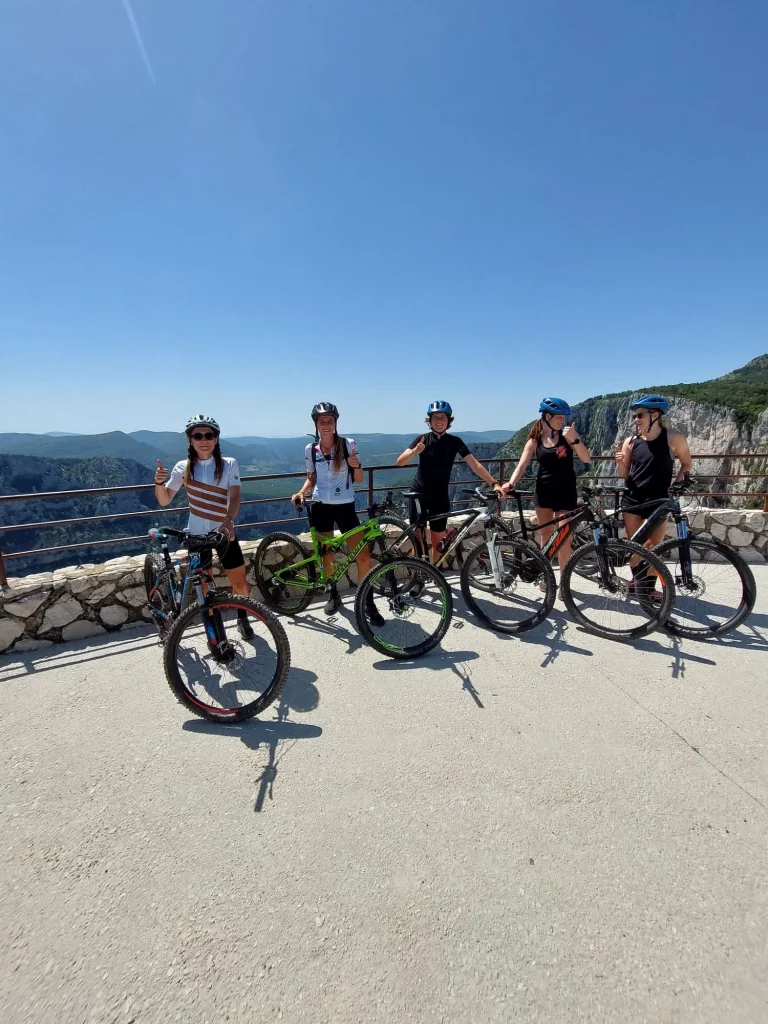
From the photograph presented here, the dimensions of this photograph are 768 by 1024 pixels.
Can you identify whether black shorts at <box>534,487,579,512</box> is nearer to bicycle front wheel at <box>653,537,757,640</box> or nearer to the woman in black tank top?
the woman in black tank top

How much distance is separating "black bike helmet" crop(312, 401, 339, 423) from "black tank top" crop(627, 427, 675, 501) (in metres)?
3.00

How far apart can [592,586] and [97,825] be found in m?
4.75

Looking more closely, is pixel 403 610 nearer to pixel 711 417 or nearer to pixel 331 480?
pixel 331 480

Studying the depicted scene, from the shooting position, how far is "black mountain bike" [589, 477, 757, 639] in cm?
385

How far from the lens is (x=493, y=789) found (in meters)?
2.35

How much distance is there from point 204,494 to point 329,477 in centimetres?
114

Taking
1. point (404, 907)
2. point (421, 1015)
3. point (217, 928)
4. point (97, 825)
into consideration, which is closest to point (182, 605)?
point (97, 825)

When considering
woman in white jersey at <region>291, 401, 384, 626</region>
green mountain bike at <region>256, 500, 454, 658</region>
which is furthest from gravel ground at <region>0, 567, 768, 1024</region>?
woman in white jersey at <region>291, 401, 384, 626</region>

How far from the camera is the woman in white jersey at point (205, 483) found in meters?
3.57

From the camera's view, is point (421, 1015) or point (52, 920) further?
point (52, 920)

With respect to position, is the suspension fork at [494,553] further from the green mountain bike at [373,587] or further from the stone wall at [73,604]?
the stone wall at [73,604]

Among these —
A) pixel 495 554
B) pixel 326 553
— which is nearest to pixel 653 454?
pixel 495 554

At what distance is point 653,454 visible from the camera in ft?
14.0

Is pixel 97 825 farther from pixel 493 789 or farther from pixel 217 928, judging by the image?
pixel 493 789
